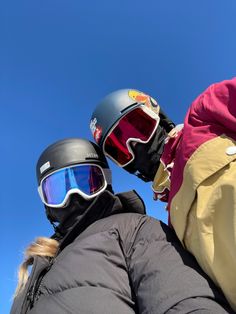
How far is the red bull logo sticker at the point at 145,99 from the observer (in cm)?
469

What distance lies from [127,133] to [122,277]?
220cm

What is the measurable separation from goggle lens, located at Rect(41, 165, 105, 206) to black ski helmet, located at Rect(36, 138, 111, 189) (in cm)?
7

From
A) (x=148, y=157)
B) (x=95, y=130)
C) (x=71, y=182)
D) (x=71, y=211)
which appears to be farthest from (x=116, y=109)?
(x=71, y=211)

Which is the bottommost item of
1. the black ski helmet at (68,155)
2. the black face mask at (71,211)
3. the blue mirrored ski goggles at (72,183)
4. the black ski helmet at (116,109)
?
the black face mask at (71,211)

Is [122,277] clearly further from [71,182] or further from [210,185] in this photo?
[71,182]

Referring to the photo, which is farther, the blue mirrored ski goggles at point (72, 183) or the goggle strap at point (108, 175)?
the goggle strap at point (108, 175)

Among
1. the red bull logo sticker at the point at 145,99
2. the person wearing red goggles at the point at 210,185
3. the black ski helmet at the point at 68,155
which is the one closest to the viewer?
the person wearing red goggles at the point at 210,185

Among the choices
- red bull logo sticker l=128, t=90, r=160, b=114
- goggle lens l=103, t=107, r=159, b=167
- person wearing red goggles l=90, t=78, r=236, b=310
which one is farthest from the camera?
red bull logo sticker l=128, t=90, r=160, b=114

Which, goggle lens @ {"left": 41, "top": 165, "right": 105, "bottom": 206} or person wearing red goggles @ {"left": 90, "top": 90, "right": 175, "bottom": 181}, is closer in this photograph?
goggle lens @ {"left": 41, "top": 165, "right": 105, "bottom": 206}

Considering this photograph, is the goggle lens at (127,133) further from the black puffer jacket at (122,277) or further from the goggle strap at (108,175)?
the black puffer jacket at (122,277)

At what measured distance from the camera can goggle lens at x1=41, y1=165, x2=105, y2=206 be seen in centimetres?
374

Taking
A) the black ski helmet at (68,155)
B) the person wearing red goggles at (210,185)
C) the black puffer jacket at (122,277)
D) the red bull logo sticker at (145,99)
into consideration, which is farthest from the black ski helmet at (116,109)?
the black puffer jacket at (122,277)

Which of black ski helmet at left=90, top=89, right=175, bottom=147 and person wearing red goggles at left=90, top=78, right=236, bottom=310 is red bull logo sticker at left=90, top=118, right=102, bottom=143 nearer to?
black ski helmet at left=90, top=89, right=175, bottom=147

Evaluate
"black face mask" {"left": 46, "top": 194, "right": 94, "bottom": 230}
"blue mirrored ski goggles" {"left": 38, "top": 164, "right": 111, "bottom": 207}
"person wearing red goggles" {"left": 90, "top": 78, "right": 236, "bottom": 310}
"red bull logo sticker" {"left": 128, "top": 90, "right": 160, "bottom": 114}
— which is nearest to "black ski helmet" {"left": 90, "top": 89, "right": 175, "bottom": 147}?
"red bull logo sticker" {"left": 128, "top": 90, "right": 160, "bottom": 114}
